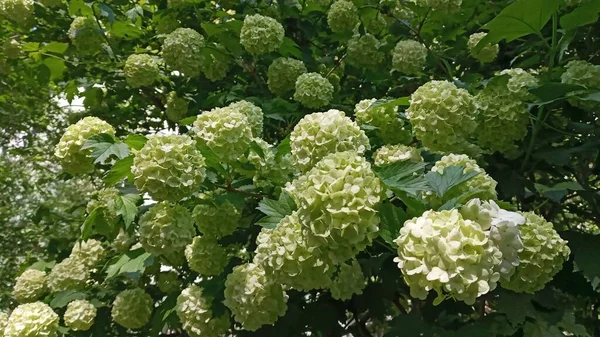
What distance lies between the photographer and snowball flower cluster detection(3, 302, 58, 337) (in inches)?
116

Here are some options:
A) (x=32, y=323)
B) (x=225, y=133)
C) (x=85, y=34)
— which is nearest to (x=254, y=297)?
(x=225, y=133)

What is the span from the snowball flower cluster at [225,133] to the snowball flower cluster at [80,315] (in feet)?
5.21

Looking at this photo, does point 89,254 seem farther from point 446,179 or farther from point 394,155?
point 446,179

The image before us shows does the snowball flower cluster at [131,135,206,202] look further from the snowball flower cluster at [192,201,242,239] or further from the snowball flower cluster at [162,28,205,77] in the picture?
the snowball flower cluster at [162,28,205,77]

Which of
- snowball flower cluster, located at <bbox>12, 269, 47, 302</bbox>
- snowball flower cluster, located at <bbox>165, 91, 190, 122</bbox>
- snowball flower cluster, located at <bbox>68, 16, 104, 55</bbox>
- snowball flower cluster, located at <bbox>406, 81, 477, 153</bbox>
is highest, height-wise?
snowball flower cluster, located at <bbox>406, 81, 477, 153</bbox>

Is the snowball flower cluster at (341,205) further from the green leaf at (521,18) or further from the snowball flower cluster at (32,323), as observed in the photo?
the snowball flower cluster at (32,323)

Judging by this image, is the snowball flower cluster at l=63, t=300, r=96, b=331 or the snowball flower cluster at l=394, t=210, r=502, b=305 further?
the snowball flower cluster at l=63, t=300, r=96, b=331

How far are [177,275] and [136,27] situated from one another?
228cm

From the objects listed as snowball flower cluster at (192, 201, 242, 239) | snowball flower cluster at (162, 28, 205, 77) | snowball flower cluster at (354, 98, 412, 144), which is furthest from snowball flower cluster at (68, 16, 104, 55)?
snowball flower cluster at (354, 98, 412, 144)

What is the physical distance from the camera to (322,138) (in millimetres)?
2021

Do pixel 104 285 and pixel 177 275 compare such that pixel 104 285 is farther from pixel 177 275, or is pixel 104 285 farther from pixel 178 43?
pixel 178 43

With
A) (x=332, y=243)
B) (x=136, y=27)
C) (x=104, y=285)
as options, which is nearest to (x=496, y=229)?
(x=332, y=243)

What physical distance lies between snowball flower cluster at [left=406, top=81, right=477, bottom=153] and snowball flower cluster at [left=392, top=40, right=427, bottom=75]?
1076mm

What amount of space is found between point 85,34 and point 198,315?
2.69 metres
